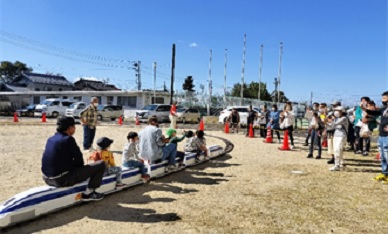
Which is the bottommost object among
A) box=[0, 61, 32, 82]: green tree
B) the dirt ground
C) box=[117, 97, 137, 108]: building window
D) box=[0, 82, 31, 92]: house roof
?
the dirt ground

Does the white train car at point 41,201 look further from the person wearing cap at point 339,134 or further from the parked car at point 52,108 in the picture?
the parked car at point 52,108

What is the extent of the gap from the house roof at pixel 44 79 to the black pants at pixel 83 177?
185ft

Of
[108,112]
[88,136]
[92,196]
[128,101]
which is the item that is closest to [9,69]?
[128,101]

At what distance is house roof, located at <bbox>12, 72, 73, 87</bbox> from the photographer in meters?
56.1

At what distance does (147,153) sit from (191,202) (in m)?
1.84

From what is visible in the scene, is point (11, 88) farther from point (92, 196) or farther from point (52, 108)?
point (92, 196)

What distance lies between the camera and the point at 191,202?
5441 millimetres

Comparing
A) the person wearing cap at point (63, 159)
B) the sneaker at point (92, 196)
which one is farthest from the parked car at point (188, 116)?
the person wearing cap at point (63, 159)

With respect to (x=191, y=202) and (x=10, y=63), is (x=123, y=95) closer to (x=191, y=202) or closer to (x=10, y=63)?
(x=191, y=202)

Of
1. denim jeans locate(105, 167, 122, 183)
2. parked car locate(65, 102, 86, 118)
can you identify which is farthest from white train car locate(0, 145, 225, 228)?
parked car locate(65, 102, 86, 118)

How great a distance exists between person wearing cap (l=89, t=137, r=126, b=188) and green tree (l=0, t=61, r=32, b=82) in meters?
72.2

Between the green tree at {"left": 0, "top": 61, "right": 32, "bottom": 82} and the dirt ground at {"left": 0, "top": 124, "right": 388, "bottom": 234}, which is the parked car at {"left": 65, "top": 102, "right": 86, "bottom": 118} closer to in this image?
the dirt ground at {"left": 0, "top": 124, "right": 388, "bottom": 234}

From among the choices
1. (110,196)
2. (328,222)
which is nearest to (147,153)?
(110,196)

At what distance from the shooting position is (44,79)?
57438mm
